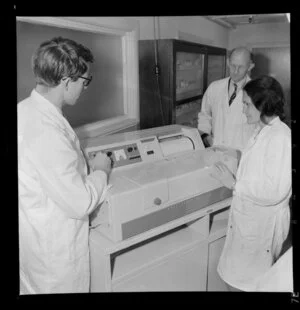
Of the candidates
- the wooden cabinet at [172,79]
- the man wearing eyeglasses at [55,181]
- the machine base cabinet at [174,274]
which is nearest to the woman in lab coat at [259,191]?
the machine base cabinet at [174,274]

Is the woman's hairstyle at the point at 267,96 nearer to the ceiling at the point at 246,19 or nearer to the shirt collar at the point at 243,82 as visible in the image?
the shirt collar at the point at 243,82

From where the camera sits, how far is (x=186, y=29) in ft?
4.96

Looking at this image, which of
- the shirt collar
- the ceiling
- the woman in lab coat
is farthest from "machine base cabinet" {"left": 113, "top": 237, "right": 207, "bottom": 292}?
the ceiling

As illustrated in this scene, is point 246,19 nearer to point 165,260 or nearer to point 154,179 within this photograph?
point 154,179

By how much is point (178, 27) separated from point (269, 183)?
2.57ft

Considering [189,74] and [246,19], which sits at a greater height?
[246,19]

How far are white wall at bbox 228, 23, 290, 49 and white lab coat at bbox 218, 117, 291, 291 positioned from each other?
0.34 meters

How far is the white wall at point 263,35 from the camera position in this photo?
1.43 metres

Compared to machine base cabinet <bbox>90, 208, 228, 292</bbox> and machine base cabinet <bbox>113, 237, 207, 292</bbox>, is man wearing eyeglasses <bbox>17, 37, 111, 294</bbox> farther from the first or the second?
machine base cabinet <bbox>113, 237, 207, 292</bbox>

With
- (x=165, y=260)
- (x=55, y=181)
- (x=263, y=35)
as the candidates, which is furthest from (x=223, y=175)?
(x=55, y=181)

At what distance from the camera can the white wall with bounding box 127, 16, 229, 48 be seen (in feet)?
4.77

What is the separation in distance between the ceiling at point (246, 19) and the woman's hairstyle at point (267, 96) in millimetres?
241

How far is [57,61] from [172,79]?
1.89 ft

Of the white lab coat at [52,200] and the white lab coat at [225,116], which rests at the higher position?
the white lab coat at [225,116]
